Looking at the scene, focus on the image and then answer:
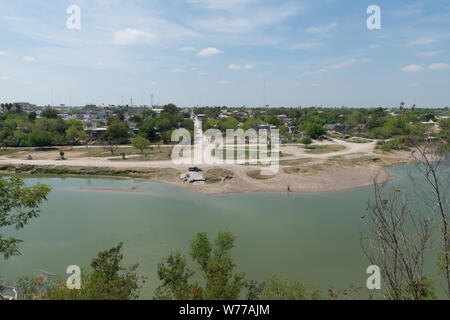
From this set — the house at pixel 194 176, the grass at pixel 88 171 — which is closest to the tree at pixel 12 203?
the house at pixel 194 176

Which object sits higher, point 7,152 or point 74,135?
point 74,135

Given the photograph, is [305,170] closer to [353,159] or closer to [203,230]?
[353,159]

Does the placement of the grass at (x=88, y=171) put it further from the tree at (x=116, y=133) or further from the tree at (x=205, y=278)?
the tree at (x=205, y=278)

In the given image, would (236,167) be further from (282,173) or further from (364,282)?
(364,282)

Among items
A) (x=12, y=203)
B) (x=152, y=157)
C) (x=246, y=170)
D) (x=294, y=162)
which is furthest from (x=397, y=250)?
(x=152, y=157)

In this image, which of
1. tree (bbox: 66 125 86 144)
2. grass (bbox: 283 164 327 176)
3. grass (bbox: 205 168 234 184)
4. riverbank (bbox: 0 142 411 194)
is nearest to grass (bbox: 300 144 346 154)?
riverbank (bbox: 0 142 411 194)

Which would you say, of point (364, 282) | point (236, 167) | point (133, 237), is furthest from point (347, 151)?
point (133, 237)
